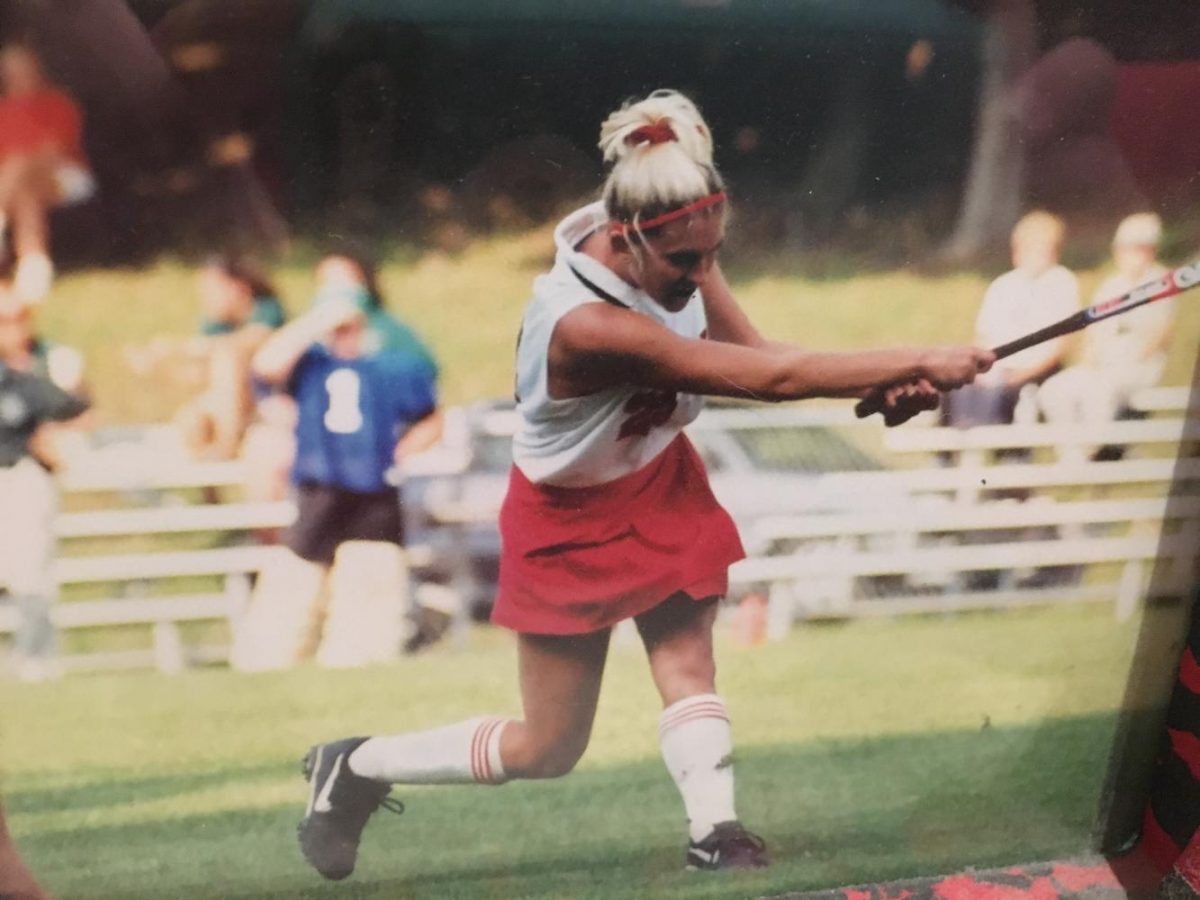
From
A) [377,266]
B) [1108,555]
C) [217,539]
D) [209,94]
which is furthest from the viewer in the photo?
[1108,555]

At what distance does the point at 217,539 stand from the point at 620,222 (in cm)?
106

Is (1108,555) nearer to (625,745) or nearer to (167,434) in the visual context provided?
(625,745)

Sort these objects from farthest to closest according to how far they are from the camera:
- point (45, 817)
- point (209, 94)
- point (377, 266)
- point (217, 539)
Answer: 1. point (45, 817)
2. point (217, 539)
3. point (377, 266)
4. point (209, 94)

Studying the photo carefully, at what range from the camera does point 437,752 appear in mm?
2459

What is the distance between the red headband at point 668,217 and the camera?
2113 millimetres

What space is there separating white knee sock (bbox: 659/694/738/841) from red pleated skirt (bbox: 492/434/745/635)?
280mm

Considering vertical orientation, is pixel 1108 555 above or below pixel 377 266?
below

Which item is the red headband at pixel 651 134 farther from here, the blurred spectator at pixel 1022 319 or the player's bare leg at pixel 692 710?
the player's bare leg at pixel 692 710

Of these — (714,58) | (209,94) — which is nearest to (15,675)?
(209,94)

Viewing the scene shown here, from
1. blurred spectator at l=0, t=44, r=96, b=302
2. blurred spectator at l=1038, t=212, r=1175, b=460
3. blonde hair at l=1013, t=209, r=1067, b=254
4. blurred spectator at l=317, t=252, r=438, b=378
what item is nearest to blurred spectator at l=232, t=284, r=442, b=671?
blurred spectator at l=317, t=252, r=438, b=378

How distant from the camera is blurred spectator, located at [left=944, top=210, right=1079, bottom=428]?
2352mm

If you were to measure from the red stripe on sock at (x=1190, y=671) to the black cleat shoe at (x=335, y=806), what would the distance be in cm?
197

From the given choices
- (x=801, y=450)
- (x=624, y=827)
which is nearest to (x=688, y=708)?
(x=624, y=827)

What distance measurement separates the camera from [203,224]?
205 centimetres
